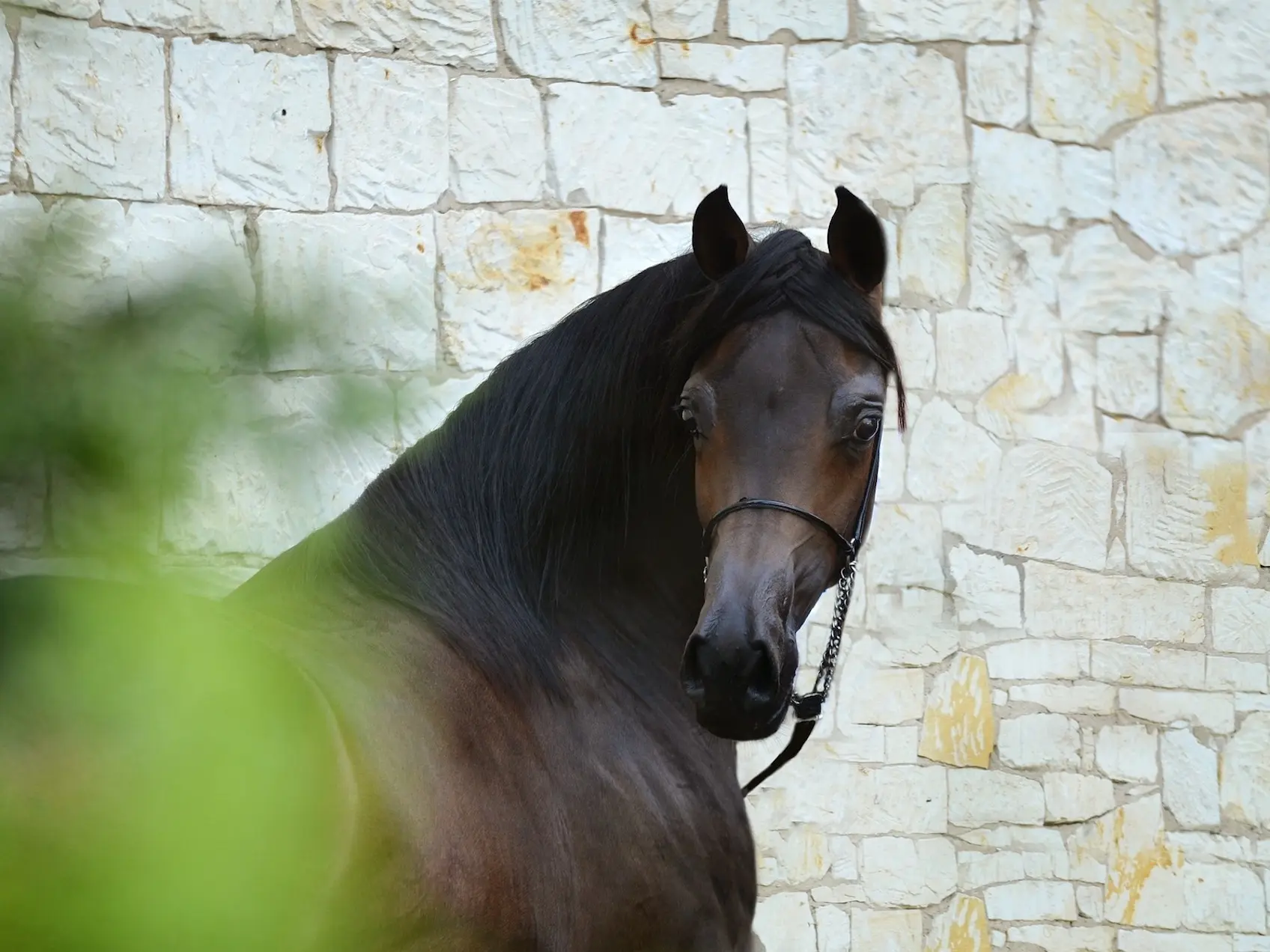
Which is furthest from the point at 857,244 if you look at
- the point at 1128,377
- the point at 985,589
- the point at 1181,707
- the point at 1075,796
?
the point at 1181,707

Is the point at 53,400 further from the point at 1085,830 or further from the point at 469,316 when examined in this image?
the point at 1085,830

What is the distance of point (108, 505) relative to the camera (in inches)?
19.5

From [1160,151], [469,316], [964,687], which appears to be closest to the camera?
[469,316]

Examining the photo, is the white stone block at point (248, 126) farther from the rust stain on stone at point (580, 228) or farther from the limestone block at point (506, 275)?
Answer: the rust stain on stone at point (580, 228)

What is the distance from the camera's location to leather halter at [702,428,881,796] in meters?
1.98

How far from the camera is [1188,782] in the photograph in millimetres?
4180

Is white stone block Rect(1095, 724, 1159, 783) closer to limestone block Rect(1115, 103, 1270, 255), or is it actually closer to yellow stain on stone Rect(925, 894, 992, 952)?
yellow stain on stone Rect(925, 894, 992, 952)

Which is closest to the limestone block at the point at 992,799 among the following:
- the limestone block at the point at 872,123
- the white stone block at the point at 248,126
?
the limestone block at the point at 872,123

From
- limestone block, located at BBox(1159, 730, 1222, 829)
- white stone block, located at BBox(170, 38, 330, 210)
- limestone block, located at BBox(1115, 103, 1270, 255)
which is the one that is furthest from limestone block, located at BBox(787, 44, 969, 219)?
limestone block, located at BBox(1159, 730, 1222, 829)

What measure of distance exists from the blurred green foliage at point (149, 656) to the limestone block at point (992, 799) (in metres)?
3.56

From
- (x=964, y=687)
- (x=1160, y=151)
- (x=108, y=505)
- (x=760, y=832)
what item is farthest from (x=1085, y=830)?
(x=108, y=505)

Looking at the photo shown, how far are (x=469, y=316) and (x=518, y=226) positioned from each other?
31cm

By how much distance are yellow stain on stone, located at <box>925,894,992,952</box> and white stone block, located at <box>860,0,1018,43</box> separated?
2662 mm

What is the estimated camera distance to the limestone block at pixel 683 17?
157 inches
